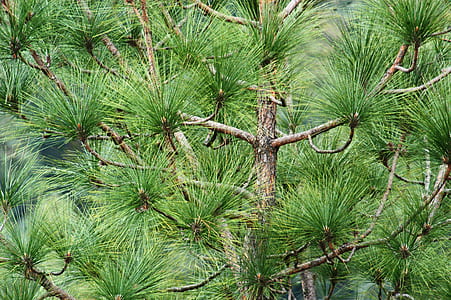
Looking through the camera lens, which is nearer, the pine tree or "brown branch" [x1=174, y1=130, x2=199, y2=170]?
the pine tree

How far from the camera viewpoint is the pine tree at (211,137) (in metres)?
1.06

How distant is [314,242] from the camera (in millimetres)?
1140

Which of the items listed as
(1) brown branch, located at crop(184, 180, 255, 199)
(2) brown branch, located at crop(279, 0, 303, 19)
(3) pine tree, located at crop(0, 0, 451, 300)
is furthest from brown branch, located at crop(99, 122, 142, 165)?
(2) brown branch, located at crop(279, 0, 303, 19)

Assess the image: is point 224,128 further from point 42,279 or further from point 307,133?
point 42,279

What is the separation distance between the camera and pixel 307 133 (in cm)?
122

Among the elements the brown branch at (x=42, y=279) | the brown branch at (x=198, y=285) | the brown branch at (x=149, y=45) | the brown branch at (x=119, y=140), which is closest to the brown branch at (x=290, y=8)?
the brown branch at (x=149, y=45)

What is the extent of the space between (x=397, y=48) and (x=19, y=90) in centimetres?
75

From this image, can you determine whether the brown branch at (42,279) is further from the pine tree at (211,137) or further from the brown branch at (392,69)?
the brown branch at (392,69)

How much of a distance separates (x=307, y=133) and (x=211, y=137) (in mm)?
229

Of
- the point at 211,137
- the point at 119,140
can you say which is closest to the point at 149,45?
the point at 119,140

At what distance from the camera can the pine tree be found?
3.47 ft

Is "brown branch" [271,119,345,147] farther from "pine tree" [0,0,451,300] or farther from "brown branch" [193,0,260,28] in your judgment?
"brown branch" [193,0,260,28]

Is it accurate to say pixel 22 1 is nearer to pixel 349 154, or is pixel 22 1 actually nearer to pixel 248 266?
pixel 248 266

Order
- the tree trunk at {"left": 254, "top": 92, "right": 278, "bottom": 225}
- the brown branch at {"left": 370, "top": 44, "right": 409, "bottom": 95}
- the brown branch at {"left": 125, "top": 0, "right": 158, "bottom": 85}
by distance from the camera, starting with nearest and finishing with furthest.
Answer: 1. the brown branch at {"left": 125, "top": 0, "right": 158, "bottom": 85}
2. the brown branch at {"left": 370, "top": 44, "right": 409, "bottom": 95}
3. the tree trunk at {"left": 254, "top": 92, "right": 278, "bottom": 225}
